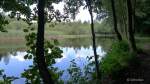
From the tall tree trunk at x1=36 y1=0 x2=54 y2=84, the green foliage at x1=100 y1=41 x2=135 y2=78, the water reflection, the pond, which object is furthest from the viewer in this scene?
the water reflection

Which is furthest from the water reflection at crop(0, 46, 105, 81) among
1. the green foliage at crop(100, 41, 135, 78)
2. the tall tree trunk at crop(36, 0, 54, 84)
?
the tall tree trunk at crop(36, 0, 54, 84)

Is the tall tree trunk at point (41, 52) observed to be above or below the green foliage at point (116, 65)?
above

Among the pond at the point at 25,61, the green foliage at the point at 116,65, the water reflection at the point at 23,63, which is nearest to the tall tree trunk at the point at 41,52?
the pond at the point at 25,61

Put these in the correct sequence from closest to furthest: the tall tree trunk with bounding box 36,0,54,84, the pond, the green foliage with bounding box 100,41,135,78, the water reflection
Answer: the tall tree trunk with bounding box 36,0,54,84, the green foliage with bounding box 100,41,135,78, the pond, the water reflection

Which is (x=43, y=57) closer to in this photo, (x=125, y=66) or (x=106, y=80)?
→ (x=106, y=80)

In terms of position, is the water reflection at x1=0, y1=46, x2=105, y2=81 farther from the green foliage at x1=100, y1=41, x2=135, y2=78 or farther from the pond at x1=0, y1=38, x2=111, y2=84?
the green foliage at x1=100, y1=41, x2=135, y2=78

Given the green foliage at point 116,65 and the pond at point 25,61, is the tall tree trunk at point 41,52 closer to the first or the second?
the pond at point 25,61

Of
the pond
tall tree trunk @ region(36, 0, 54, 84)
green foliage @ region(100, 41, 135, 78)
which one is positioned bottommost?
the pond

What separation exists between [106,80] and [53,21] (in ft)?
18.9

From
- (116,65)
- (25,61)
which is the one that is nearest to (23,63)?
(25,61)

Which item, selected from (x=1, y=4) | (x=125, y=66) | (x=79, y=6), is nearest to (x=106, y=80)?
(x=125, y=66)

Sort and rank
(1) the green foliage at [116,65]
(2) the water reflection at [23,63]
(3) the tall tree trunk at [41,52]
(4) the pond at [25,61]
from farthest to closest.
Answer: (2) the water reflection at [23,63] < (4) the pond at [25,61] < (1) the green foliage at [116,65] < (3) the tall tree trunk at [41,52]

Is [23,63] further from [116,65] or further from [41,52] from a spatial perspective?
[41,52]

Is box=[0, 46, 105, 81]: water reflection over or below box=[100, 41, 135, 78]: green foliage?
below
